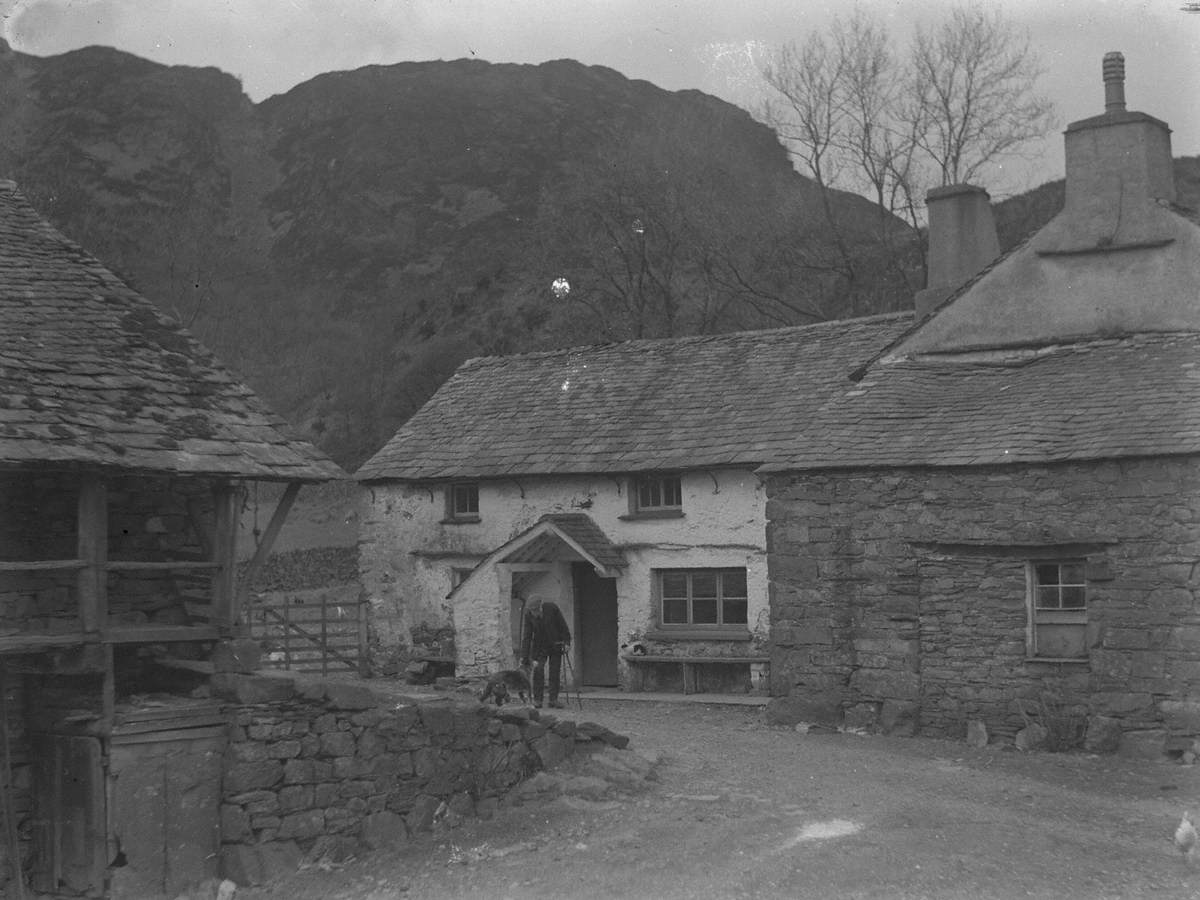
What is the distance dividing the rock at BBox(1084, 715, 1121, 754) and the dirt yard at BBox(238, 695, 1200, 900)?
0.30 meters

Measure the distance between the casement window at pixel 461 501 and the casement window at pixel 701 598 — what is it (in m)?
3.87

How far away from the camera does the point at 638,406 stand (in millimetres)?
24844

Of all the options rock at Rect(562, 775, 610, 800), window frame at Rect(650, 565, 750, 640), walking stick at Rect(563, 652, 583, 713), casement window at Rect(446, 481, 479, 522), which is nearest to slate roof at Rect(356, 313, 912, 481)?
casement window at Rect(446, 481, 479, 522)

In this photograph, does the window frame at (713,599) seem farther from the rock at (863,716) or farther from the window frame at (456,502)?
the rock at (863,716)

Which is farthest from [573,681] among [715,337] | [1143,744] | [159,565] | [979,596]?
[159,565]

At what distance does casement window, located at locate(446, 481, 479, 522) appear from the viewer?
25.1m

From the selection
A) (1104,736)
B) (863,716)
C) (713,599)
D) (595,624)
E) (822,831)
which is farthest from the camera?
(595,624)

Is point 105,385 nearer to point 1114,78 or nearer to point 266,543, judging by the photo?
point 266,543

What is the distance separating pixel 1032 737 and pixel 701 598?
26.3 feet

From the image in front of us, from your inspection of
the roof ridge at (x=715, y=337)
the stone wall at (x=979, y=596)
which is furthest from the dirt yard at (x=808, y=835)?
the roof ridge at (x=715, y=337)

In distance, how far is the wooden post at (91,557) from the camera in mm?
10977

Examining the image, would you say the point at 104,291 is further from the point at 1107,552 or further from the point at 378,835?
the point at 1107,552

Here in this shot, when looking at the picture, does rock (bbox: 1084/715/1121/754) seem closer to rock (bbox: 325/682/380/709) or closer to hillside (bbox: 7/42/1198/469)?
rock (bbox: 325/682/380/709)

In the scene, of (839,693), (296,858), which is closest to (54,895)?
(296,858)
